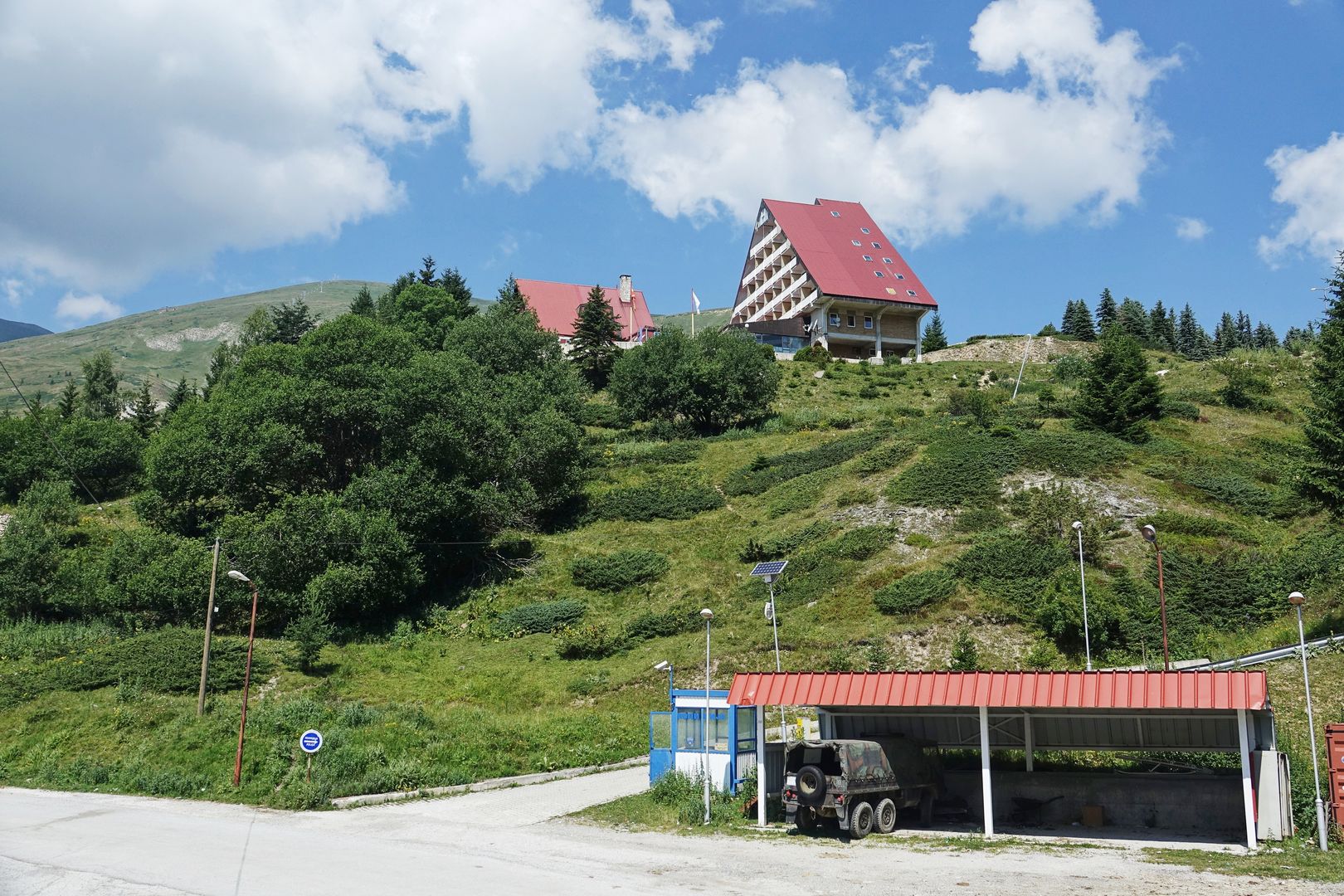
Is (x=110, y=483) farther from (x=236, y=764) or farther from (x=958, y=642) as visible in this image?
(x=958, y=642)

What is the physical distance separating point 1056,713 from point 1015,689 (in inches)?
128

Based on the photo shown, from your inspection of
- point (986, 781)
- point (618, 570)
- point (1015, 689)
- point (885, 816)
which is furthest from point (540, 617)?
point (1015, 689)

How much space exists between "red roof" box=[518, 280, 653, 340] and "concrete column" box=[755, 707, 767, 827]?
75.1m

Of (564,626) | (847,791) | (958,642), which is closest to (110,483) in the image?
(564,626)

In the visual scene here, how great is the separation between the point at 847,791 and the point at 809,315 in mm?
73041

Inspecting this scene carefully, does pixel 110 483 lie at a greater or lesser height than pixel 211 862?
greater

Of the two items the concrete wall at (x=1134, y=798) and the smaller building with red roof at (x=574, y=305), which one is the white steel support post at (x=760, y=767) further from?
the smaller building with red roof at (x=574, y=305)

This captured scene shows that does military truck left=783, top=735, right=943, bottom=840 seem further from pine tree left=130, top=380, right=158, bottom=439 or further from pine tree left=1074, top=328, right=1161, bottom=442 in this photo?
pine tree left=130, top=380, right=158, bottom=439

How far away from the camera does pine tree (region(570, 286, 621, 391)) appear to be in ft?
263

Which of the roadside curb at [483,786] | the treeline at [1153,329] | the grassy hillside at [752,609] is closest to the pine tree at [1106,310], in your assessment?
the treeline at [1153,329]

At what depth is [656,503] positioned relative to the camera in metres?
54.0

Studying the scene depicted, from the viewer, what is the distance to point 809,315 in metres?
88.6

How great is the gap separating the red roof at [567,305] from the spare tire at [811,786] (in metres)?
77.4

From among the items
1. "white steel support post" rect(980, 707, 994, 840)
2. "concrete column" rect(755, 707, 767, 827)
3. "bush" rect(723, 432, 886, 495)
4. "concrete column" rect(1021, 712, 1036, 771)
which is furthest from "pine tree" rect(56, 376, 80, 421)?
"white steel support post" rect(980, 707, 994, 840)
